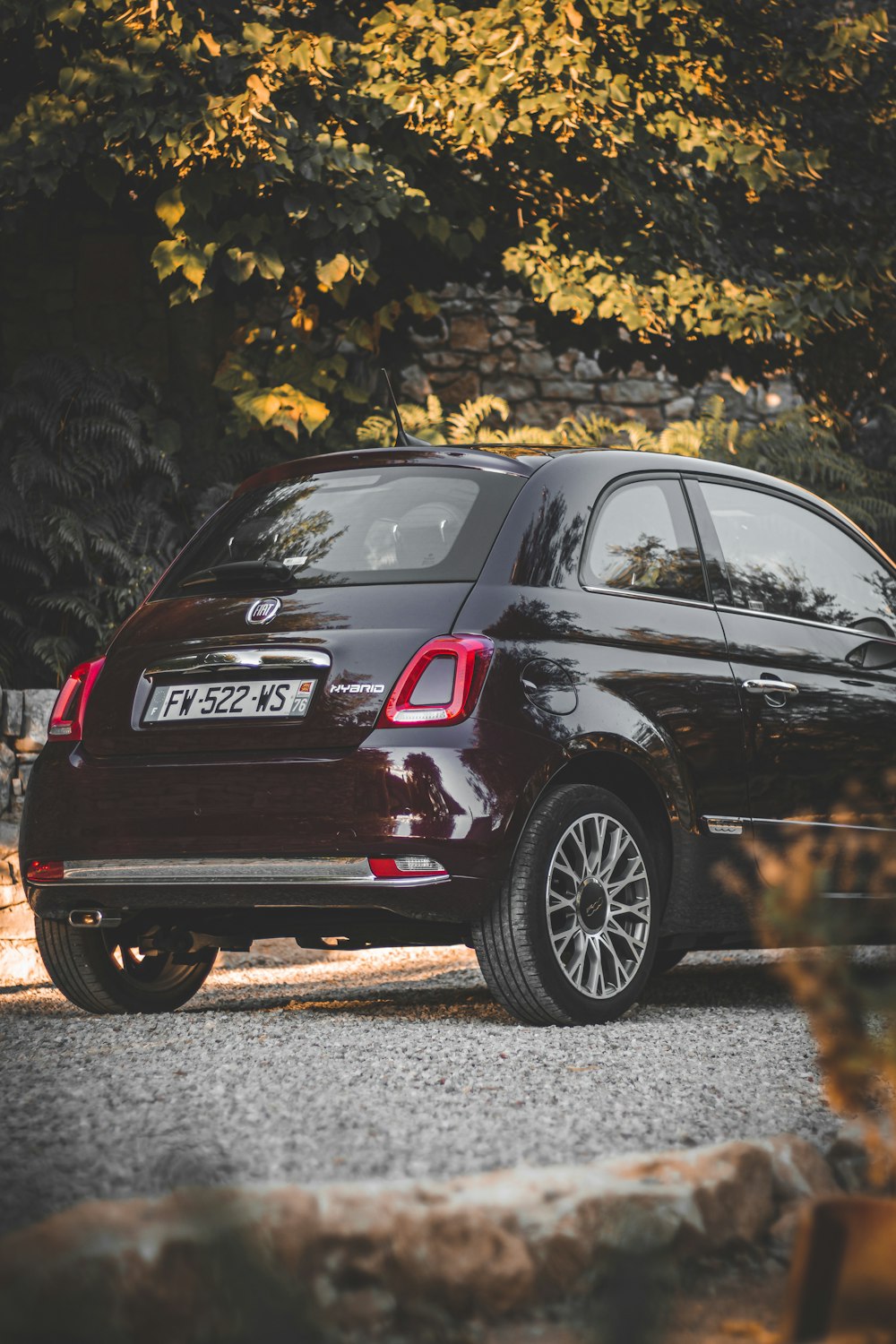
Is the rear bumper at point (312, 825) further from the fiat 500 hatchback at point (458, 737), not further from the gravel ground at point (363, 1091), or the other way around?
the gravel ground at point (363, 1091)

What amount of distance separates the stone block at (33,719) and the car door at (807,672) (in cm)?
440

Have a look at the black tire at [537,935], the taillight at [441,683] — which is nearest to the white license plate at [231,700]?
the taillight at [441,683]

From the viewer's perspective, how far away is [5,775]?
840 centimetres

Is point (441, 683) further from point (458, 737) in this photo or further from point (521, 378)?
point (521, 378)

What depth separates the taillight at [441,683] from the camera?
13.8 feet

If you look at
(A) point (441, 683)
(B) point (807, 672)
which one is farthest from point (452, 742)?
(B) point (807, 672)

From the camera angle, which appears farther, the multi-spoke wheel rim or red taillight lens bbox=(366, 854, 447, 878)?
the multi-spoke wheel rim

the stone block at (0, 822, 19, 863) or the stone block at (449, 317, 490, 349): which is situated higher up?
the stone block at (449, 317, 490, 349)

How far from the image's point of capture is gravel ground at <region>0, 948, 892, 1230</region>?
9.29 ft

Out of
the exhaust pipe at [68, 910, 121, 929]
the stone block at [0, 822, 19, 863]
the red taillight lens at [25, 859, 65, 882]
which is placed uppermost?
the red taillight lens at [25, 859, 65, 882]

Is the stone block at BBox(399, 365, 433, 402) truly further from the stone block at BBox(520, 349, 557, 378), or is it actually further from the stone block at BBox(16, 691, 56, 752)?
the stone block at BBox(16, 691, 56, 752)

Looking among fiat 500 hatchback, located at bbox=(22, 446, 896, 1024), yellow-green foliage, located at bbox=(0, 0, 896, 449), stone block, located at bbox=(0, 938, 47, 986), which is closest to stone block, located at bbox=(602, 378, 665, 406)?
yellow-green foliage, located at bbox=(0, 0, 896, 449)

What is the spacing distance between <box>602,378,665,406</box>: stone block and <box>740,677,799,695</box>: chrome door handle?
9835 mm

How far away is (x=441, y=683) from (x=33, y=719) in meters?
4.82
